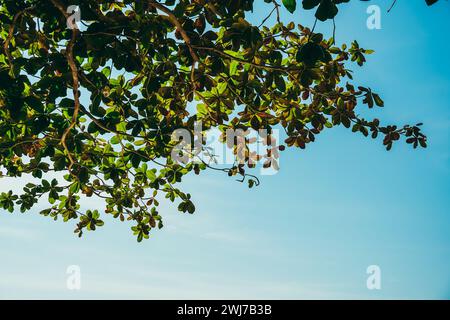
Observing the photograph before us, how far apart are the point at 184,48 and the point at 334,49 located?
2328 millimetres

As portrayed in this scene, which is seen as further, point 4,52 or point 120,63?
point 4,52

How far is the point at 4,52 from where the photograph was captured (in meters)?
5.96

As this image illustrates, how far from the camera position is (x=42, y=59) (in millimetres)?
5566

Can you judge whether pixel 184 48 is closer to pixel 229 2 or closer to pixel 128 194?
pixel 229 2

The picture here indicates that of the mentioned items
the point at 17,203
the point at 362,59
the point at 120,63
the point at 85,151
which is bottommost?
the point at 17,203

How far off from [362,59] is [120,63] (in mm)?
3654
